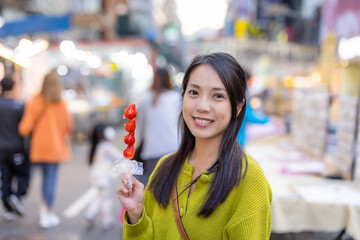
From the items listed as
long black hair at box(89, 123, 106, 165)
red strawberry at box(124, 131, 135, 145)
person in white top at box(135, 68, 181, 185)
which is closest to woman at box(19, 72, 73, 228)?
long black hair at box(89, 123, 106, 165)

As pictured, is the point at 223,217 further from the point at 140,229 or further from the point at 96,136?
the point at 96,136

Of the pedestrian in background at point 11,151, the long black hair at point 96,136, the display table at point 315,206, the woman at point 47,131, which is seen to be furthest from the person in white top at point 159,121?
the pedestrian in background at point 11,151

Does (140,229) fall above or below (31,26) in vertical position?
below

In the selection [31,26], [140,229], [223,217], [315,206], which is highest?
[31,26]

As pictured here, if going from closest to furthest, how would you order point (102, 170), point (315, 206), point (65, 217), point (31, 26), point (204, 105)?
1. point (204, 105)
2. point (315, 206)
3. point (102, 170)
4. point (65, 217)
5. point (31, 26)

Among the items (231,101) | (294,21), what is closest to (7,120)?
(231,101)

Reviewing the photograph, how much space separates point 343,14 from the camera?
500cm

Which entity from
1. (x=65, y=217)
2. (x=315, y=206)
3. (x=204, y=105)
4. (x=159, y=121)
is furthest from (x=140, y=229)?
(x=65, y=217)

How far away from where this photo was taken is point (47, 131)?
198 inches

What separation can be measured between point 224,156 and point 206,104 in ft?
0.88

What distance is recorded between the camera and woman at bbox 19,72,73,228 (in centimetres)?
491

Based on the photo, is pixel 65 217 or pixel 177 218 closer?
pixel 177 218

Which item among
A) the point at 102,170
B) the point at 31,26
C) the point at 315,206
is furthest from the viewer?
the point at 31,26

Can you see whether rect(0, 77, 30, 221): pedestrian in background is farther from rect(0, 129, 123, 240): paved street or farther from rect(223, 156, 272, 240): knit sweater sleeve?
rect(223, 156, 272, 240): knit sweater sleeve
